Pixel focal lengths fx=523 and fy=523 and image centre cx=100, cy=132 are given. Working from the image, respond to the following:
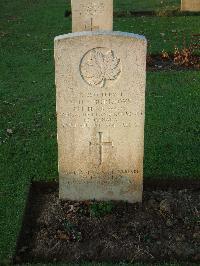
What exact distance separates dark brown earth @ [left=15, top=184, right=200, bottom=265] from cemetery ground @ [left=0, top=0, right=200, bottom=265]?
42 mm

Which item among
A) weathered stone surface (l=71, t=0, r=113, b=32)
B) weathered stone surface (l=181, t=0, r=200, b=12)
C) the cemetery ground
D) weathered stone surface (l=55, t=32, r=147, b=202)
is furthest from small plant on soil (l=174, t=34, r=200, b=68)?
weathered stone surface (l=55, t=32, r=147, b=202)

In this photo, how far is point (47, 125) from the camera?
7.83 meters

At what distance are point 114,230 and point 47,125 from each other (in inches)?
118

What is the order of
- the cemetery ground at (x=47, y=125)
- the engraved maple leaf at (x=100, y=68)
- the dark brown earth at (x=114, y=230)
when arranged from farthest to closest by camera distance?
the cemetery ground at (x=47, y=125) → the engraved maple leaf at (x=100, y=68) → the dark brown earth at (x=114, y=230)

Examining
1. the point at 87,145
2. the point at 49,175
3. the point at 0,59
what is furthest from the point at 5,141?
the point at 0,59

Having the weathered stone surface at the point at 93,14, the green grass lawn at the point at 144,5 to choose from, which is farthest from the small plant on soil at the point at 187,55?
the green grass lawn at the point at 144,5

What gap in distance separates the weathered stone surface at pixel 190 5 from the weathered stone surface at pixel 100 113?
1205 centimetres

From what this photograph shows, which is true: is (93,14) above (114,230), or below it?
above

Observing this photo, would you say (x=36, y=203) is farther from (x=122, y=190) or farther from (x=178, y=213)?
(x=178, y=213)

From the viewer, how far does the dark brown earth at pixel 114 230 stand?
16.0ft

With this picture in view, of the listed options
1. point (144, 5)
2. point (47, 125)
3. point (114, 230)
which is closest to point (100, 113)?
point (114, 230)

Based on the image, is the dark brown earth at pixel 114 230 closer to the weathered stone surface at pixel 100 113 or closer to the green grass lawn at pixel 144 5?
the weathered stone surface at pixel 100 113

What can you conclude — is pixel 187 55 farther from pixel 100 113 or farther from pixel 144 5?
pixel 144 5

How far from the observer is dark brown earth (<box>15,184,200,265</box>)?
16.0ft
